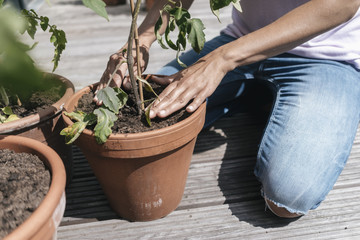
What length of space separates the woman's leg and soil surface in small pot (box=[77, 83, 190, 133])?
1.26 ft

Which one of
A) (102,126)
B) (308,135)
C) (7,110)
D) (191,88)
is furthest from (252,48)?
(7,110)

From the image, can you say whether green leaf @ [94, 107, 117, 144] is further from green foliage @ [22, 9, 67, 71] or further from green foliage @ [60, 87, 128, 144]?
green foliage @ [22, 9, 67, 71]

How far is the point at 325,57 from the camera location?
1357 millimetres

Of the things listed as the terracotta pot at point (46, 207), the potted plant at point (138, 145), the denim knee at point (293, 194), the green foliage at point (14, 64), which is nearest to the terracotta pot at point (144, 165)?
the potted plant at point (138, 145)

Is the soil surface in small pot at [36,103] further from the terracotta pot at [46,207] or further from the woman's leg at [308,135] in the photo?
the woman's leg at [308,135]

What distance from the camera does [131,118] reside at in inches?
42.9

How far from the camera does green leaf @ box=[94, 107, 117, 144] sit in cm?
92

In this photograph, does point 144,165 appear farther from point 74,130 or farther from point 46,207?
point 46,207

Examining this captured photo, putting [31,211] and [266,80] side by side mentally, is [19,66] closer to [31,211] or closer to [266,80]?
[31,211]

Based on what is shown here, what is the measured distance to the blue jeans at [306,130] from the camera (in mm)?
1163

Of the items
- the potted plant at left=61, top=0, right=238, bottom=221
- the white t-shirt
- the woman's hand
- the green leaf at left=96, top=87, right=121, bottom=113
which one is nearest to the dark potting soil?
the potted plant at left=61, top=0, right=238, bottom=221

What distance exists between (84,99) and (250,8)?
82 cm

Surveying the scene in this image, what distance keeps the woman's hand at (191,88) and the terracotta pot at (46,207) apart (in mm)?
321

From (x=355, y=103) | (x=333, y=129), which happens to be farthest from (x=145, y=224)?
(x=355, y=103)
